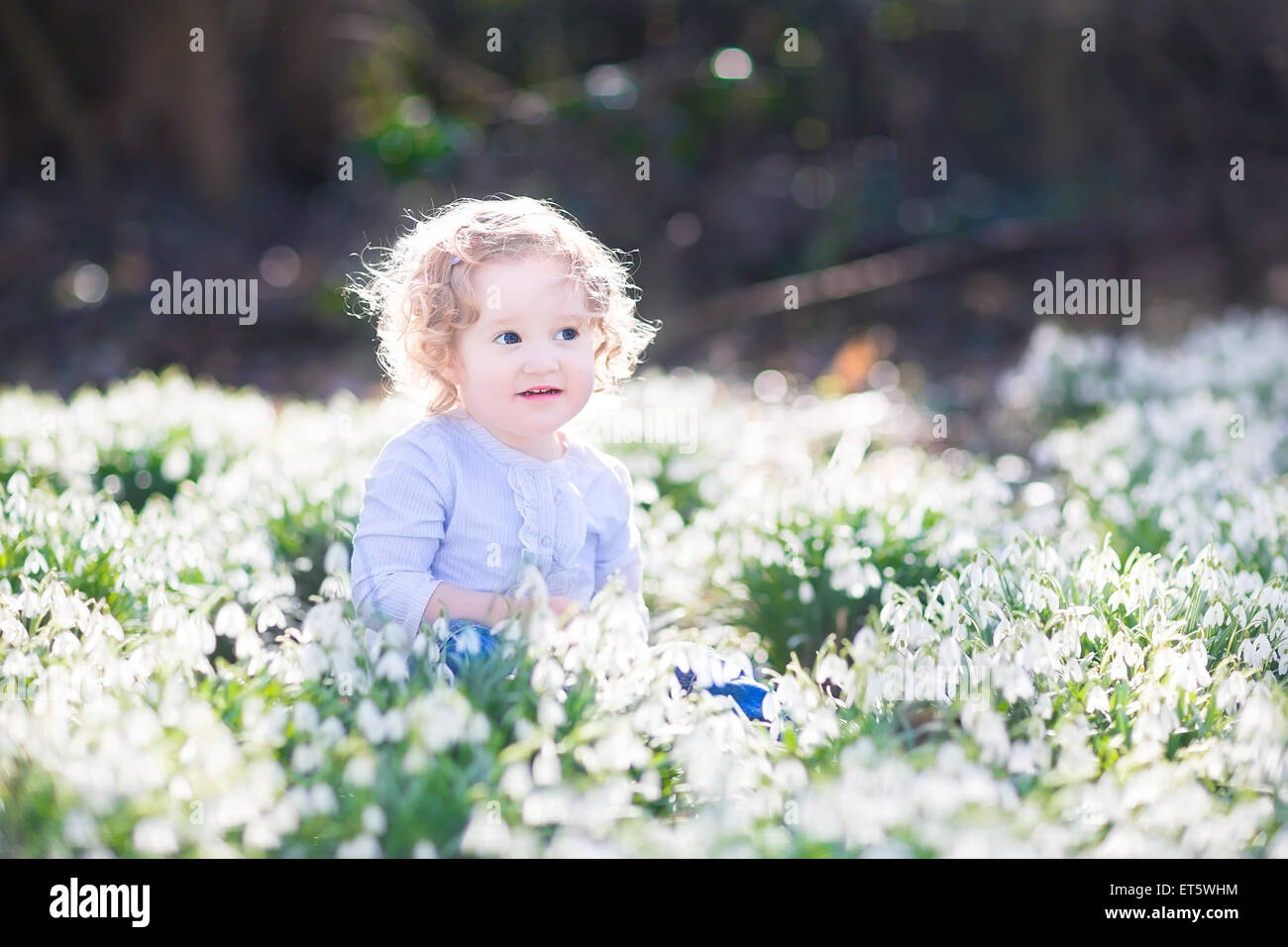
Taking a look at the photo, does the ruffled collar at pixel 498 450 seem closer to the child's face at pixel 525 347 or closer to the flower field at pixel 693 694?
the child's face at pixel 525 347

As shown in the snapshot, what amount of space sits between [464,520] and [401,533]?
158 millimetres

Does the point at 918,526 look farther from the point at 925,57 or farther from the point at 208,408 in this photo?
the point at 925,57

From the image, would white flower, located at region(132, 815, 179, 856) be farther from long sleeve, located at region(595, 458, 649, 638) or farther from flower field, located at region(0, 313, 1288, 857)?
long sleeve, located at region(595, 458, 649, 638)

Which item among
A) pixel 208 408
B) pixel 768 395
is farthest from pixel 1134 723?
pixel 768 395

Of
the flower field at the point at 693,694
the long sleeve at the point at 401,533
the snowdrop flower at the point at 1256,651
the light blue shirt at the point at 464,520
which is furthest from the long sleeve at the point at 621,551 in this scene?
the snowdrop flower at the point at 1256,651

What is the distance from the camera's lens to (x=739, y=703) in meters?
2.77

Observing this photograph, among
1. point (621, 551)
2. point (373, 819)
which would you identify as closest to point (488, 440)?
point (621, 551)

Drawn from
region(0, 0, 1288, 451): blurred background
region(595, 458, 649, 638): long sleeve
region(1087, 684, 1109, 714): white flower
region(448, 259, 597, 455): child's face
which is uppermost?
region(0, 0, 1288, 451): blurred background

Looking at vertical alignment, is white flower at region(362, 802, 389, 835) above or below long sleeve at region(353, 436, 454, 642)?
below

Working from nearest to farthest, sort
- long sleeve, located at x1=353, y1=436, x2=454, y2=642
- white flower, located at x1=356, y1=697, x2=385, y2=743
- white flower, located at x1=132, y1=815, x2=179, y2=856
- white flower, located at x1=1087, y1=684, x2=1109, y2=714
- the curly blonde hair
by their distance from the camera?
white flower, located at x1=132, y1=815, x2=179, y2=856
white flower, located at x1=356, y1=697, x2=385, y2=743
white flower, located at x1=1087, y1=684, x2=1109, y2=714
long sleeve, located at x1=353, y1=436, x2=454, y2=642
the curly blonde hair

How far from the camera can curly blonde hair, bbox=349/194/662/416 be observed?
2.83m

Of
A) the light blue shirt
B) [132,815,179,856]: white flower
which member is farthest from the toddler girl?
[132,815,179,856]: white flower

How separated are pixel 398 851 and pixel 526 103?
10.3 m

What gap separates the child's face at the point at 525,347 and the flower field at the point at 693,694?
504 millimetres
